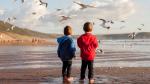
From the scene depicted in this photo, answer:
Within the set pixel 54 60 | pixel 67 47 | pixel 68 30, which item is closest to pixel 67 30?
pixel 68 30

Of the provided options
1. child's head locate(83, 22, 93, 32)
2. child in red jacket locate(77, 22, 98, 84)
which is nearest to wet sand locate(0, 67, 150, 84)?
child in red jacket locate(77, 22, 98, 84)

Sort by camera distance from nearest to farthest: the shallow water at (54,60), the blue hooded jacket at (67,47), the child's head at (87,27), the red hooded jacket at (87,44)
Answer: the child's head at (87,27), the red hooded jacket at (87,44), the blue hooded jacket at (67,47), the shallow water at (54,60)

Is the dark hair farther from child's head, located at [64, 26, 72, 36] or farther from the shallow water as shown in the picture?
the shallow water

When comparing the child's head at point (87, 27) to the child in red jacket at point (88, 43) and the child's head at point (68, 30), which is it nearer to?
the child in red jacket at point (88, 43)

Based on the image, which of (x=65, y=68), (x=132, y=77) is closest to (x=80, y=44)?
(x=65, y=68)

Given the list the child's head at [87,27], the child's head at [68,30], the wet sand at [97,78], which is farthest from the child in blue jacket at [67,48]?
the child's head at [87,27]

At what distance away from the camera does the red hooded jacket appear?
1758cm

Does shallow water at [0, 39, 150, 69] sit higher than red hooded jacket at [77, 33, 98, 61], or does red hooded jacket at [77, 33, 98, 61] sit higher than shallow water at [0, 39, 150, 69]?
red hooded jacket at [77, 33, 98, 61]

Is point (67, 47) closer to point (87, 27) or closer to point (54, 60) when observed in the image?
point (87, 27)

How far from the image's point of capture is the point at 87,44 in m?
17.6

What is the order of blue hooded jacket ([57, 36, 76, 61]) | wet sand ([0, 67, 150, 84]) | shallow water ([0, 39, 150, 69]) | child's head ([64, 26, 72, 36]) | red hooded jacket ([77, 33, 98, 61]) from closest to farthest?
1. red hooded jacket ([77, 33, 98, 61])
2. wet sand ([0, 67, 150, 84])
3. child's head ([64, 26, 72, 36])
4. blue hooded jacket ([57, 36, 76, 61])
5. shallow water ([0, 39, 150, 69])

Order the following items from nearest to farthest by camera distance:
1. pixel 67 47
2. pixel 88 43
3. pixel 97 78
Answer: pixel 88 43
pixel 67 47
pixel 97 78

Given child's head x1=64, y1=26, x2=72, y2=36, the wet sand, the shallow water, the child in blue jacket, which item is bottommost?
the shallow water

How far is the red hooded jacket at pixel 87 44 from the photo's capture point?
17578mm
